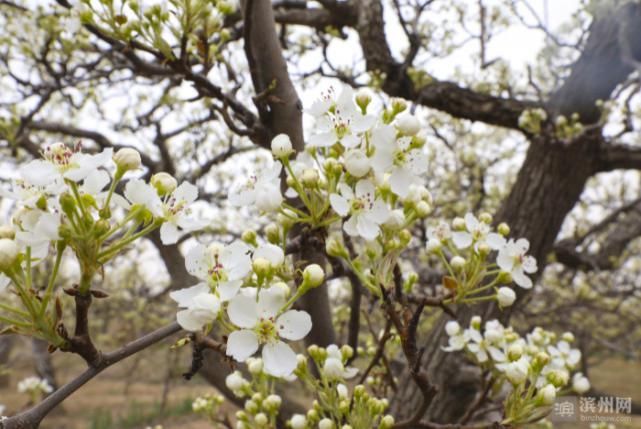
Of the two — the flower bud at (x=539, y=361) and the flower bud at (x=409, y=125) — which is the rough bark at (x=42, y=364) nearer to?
the flower bud at (x=539, y=361)

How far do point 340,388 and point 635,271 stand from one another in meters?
11.1

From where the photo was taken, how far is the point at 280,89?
69.4 inches

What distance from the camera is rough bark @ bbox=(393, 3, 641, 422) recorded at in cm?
270

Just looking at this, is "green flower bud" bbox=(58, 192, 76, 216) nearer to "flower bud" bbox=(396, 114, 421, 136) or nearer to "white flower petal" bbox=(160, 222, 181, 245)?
"white flower petal" bbox=(160, 222, 181, 245)

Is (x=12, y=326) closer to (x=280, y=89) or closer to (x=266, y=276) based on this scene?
(x=266, y=276)

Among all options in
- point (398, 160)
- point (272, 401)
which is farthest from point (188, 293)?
point (272, 401)

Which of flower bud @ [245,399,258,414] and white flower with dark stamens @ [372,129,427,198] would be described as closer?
white flower with dark stamens @ [372,129,427,198]

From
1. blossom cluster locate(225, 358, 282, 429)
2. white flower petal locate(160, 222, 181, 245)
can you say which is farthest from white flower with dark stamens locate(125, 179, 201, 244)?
blossom cluster locate(225, 358, 282, 429)

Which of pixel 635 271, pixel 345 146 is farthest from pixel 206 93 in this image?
pixel 635 271

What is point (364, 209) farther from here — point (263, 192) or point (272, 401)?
point (272, 401)

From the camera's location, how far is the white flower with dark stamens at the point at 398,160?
1.04 metres

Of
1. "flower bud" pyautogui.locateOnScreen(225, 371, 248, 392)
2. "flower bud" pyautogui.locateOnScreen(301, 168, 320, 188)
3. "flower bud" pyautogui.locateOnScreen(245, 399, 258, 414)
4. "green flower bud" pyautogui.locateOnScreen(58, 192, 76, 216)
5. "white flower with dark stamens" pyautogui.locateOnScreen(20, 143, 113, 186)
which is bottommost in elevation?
"flower bud" pyautogui.locateOnScreen(245, 399, 258, 414)

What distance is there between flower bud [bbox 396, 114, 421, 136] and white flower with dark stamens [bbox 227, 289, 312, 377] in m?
0.47

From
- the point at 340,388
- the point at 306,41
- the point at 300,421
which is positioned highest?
the point at 306,41
